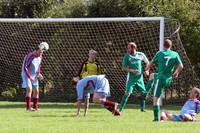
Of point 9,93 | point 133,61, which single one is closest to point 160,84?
point 133,61

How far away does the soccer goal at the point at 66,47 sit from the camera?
25.3 meters

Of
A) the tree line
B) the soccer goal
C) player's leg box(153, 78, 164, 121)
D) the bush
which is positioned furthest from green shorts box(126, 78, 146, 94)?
the bush

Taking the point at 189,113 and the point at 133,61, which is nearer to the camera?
the point at 189,113

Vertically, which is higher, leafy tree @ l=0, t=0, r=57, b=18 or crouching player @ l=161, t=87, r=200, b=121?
leafy tree @ l=0, t=0, r=57, b=18

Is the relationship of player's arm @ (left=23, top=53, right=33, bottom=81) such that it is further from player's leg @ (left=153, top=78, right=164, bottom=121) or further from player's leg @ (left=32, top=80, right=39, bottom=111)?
player's leg @ (left=153, top=78, right=164, bottom=121)

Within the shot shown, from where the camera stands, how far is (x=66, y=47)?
2611cm

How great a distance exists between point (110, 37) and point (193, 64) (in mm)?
3319

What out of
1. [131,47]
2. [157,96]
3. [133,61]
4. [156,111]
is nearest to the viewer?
[156,111]

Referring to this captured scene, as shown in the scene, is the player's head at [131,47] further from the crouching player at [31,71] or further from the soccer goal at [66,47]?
the soccer goal at [66,47]

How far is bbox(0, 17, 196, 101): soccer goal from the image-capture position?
2531 centimetres

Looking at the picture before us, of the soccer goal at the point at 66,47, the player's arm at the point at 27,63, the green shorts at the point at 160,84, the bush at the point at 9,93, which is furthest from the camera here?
the bush at the point at 9,93

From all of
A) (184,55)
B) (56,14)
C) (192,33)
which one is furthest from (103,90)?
(56,14)

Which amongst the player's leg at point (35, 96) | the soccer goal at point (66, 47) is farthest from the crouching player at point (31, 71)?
the soccer goal at point (66, 47)

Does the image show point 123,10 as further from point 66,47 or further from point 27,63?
point 27,63
